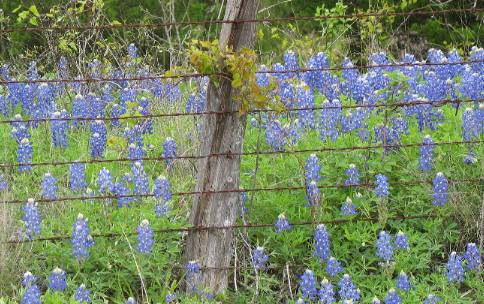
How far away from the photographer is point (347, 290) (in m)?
4.86

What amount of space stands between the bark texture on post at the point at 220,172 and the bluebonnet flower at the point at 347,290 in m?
0.63

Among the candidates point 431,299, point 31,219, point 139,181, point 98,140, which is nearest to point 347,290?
point 431,299

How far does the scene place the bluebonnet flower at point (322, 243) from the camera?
509 cm

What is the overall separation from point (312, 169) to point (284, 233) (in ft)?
1.28

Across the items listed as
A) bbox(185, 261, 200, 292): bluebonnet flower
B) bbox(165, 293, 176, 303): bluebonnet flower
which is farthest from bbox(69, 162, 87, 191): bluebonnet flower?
bbox(165, 293, 176, 303): bluebonnet flower

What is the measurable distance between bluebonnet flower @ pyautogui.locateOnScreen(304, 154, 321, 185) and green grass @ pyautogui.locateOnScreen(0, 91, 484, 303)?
69mm

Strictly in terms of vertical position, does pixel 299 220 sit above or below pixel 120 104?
below

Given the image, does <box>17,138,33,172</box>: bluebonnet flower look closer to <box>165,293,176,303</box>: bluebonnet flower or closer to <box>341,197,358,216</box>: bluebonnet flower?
<box>165,293,176,303</box>: bluebonnet flower

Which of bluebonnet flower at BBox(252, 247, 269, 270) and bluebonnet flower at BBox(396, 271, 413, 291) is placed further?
bluebonnet flower at BBox(252, 247, 269, 270)

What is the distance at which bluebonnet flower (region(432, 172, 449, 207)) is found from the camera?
5.27 metres

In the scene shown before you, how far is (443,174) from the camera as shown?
5480 millimetres

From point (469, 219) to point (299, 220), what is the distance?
0.95 metres

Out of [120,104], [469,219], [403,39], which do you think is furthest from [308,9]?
[469,219]

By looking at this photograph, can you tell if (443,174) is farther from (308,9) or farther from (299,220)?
(308,9)
